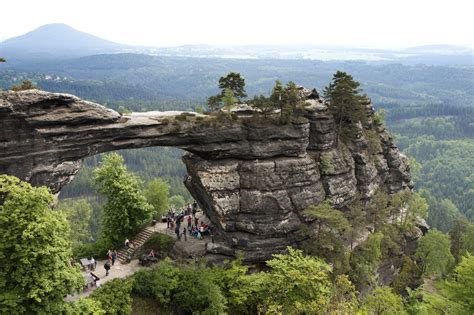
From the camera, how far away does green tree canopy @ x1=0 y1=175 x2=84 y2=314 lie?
2612cm

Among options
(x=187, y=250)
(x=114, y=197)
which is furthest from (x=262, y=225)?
(x=114, y=197)

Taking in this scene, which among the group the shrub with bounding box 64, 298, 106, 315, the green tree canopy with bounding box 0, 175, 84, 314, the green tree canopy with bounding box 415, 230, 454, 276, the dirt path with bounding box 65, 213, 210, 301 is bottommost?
the green tree canopy with bounding box 415, 230, 454, 276

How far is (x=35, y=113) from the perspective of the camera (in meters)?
35.9

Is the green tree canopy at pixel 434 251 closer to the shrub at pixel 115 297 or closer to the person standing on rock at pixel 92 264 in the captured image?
the shrub at pixel 115 297

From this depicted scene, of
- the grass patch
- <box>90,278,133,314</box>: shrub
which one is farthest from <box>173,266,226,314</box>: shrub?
the grass patch

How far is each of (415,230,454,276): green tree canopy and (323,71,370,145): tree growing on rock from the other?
63.8 feet

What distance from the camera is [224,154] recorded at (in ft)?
145

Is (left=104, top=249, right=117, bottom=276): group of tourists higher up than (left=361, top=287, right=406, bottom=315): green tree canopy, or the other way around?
(left=104, top=249, right=117, bottom=276): group of tourists

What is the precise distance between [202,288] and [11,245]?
1620 cm

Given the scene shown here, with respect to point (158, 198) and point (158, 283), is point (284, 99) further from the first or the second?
point (158, 283)

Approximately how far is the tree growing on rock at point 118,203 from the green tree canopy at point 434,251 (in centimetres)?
3842

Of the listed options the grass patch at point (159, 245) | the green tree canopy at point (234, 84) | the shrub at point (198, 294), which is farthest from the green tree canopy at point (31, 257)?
the green tree canopy at point (234, 84)

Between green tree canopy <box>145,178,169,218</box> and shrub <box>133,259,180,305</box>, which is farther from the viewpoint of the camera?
green tree canopy <box>145,178,169,218</box>

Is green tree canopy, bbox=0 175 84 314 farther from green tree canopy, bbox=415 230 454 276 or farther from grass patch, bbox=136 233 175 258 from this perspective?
green tree canopy, bbox=415 230 454 276
